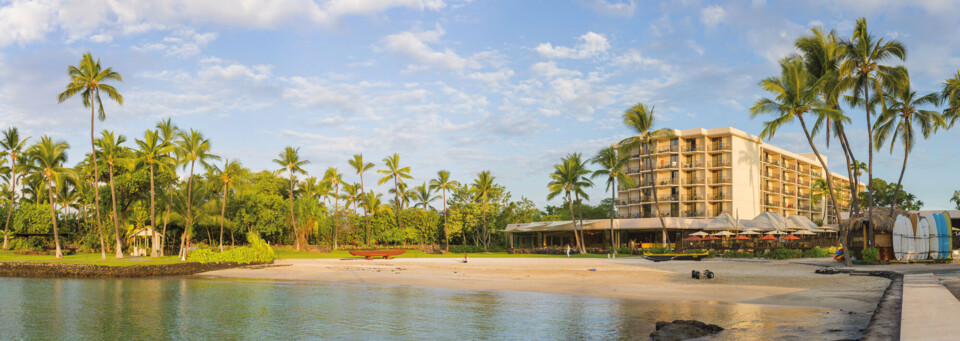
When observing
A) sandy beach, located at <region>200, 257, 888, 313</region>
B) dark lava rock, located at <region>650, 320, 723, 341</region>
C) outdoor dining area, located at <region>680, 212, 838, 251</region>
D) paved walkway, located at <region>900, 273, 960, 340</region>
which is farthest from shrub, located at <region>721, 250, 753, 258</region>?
dark lava rock, located at <region>650, 320, 723, 341</region>

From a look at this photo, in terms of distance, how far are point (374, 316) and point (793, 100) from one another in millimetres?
25047

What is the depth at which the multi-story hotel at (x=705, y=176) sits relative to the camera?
7900 cm

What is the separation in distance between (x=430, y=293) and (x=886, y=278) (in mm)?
16754

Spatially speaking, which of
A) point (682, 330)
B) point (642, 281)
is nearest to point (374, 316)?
point (682, 330)

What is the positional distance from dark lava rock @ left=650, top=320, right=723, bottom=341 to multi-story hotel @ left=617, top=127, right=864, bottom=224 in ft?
221

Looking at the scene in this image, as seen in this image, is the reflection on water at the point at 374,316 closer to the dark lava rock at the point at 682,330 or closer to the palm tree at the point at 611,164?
the dark lava rock at the point at 682,330

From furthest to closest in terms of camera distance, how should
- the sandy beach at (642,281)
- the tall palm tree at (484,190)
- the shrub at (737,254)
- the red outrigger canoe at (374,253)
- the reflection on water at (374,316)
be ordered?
the tall palm tree at (484,190)
the red outrigger canoe at (374,253)
the shrub at (737,254)
the sandy beach at (642,281)
the reflection on water at (374,316)

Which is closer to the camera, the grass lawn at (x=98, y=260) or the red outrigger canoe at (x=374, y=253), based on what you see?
the grass lawn at (x=98, y=260)

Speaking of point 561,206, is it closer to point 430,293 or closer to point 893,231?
point 893,231

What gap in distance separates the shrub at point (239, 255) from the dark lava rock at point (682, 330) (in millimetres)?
32200

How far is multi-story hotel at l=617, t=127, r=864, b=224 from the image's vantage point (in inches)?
3110

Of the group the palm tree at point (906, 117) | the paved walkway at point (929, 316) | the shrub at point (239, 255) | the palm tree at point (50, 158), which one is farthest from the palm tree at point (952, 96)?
the palm tree at point (50, 158)

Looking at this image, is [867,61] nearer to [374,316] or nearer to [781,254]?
[781,254]

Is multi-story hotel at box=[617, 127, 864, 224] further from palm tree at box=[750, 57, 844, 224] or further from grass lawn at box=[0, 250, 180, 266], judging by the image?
grass lawn at box=[0, 250, 180, 266]
